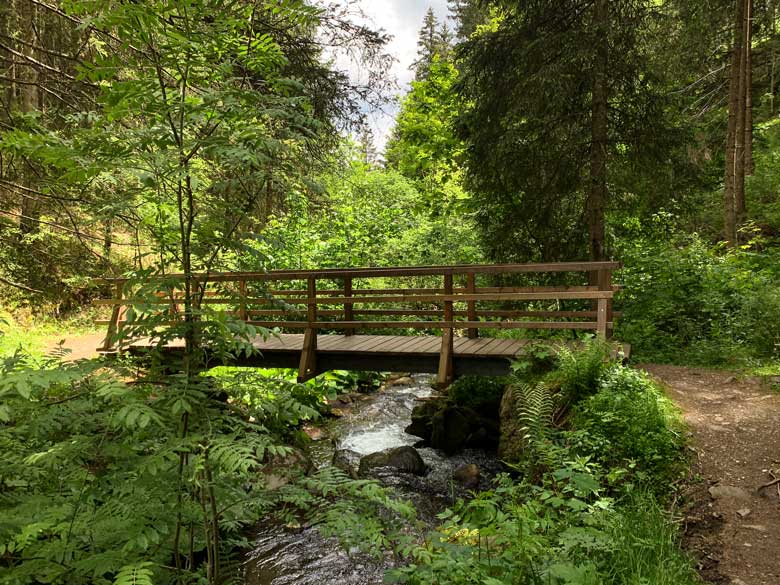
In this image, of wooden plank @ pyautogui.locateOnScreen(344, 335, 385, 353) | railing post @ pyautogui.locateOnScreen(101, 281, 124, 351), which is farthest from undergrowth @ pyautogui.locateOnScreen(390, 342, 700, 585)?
wooden plank @ pyautogui.locateOnScreen(344, 335, 385, 353)

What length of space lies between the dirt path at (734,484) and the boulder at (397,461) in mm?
3540

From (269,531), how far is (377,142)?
6.07 metres

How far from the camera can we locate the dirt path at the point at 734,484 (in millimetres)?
3098

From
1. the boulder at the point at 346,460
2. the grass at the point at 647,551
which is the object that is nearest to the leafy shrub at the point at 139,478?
the grass at the point at 647,551

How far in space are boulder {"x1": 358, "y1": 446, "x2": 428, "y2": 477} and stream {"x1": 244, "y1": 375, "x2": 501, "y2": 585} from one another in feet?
0.40

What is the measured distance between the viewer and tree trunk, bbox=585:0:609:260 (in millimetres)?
8453

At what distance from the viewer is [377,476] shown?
6902mm

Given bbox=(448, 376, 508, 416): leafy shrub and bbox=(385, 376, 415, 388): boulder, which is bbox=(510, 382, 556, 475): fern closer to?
bbox=(448, 376, 508, 416): leafy shrub

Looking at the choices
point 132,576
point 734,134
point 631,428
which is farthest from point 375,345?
point 734,134

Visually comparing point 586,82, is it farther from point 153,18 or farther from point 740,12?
point 153,18

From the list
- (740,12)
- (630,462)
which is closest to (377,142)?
(630,462)

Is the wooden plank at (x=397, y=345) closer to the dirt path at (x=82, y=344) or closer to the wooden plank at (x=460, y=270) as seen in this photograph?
the wooden plank at (x=460, y=270)

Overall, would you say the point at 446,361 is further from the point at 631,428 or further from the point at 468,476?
the point at 631,428

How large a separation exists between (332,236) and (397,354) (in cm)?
769
